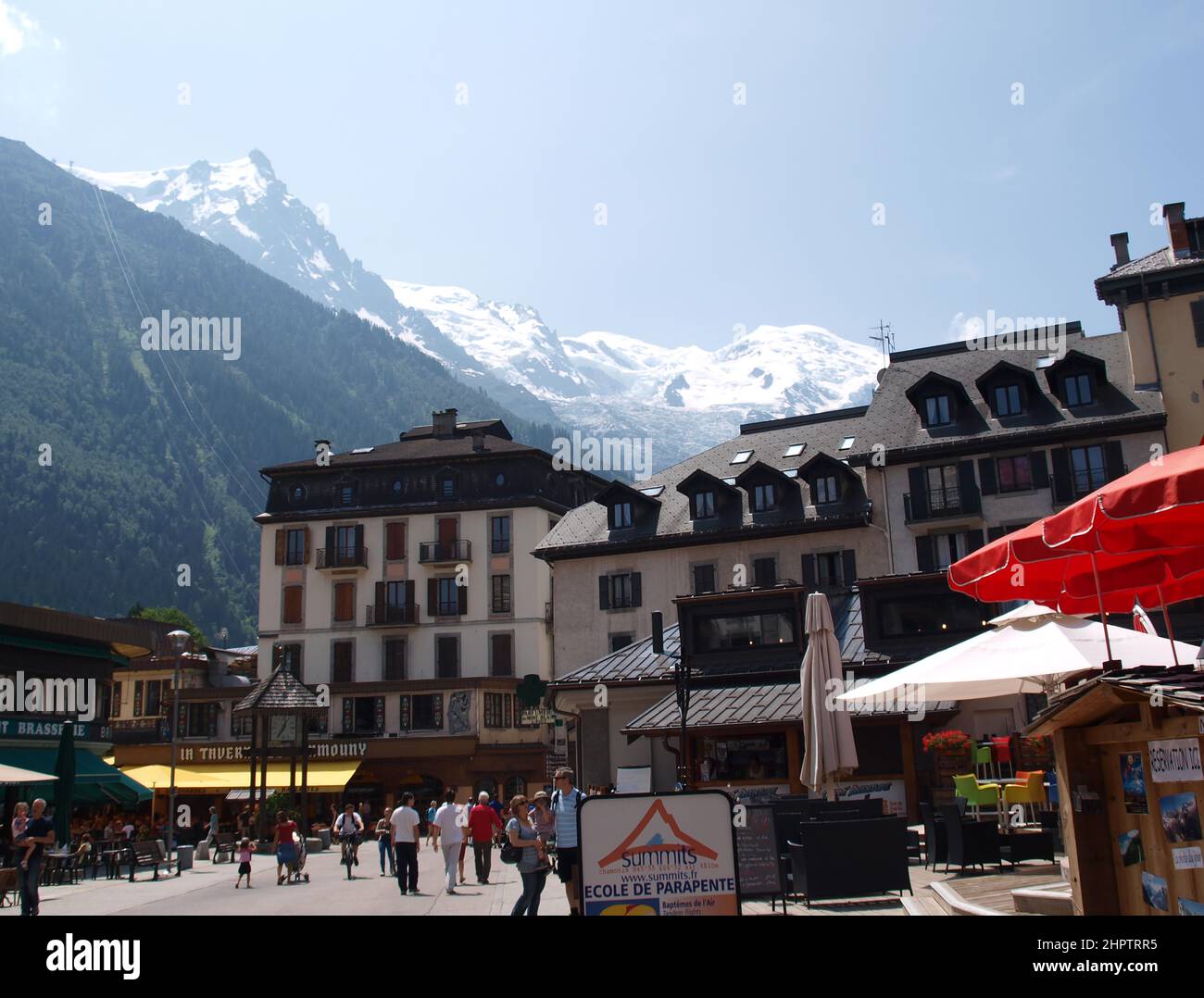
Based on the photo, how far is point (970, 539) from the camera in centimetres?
4250

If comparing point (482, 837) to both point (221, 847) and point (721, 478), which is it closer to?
point (221, 847)

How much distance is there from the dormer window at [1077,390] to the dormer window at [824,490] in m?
9.19

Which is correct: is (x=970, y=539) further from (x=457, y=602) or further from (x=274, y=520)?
(x=274, y=520)

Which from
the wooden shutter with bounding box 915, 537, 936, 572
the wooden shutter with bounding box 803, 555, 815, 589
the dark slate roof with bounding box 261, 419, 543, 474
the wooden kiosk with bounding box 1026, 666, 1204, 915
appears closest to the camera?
the wooden kiosk with bounding box 1026, 666, 1204, 915

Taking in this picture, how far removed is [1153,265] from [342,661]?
43107 mm

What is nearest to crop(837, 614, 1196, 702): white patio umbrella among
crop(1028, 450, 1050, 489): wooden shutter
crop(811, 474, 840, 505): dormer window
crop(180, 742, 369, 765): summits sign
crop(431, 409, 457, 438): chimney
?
crop(1028, 450, 1050, 489): wooden shutter

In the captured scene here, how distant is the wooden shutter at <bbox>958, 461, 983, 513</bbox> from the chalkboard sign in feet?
102

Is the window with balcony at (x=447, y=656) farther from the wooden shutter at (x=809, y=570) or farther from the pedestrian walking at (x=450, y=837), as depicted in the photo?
the pedestrian walking at (x=450, y=837)

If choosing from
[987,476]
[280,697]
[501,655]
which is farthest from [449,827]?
[501,655]

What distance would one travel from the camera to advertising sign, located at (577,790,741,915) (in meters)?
8.11

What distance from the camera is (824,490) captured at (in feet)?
152

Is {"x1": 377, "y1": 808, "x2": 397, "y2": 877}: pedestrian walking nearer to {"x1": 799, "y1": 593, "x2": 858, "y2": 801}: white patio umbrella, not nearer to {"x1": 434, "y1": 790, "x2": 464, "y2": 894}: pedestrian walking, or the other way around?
{"x1": 434, "y1": 790, "x2": 464, "y2": 894}: pedestrian walking

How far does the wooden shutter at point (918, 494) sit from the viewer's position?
43.2 m
